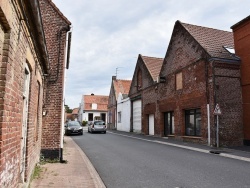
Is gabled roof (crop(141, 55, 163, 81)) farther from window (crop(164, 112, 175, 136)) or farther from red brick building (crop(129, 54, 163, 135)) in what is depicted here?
window (crop(164, 112, 175, 136))

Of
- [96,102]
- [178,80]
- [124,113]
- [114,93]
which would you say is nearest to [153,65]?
[178,80]

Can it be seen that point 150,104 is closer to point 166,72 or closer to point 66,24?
point 166,72

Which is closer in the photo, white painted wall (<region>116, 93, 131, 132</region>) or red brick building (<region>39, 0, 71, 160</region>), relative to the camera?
red brick building (<region>39, 0, 71, 160</region>)

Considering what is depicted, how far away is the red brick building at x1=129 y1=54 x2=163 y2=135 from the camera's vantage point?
25656 millimetres

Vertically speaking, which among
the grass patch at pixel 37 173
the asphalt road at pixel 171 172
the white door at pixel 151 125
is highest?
the white door at pixel 151 125

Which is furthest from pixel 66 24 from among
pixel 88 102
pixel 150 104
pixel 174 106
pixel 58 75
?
pixel 88 102

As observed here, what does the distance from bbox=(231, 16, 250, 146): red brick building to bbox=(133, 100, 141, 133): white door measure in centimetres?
1504

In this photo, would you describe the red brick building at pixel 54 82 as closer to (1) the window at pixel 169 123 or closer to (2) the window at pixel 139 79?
(1) the window at pixel 169 123

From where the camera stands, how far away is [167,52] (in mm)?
22516

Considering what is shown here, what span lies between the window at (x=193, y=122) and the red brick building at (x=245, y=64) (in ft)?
9.69

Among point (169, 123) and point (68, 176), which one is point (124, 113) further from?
point (68, 176)

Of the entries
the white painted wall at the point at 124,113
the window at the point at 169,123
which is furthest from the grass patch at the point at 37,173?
the white painted wall at the point at 124,113

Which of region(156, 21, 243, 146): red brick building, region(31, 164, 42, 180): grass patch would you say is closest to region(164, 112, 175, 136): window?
region(156, 21, 243, 146): red brick building

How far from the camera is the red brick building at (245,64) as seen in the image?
15.9 m
